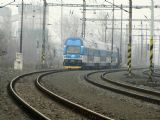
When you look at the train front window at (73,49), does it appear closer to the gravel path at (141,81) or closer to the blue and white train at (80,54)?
the blue and white train at (80,54)

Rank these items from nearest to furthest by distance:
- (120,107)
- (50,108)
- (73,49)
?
(50,108) < (120,107) < (73,49)

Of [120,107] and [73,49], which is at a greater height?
[73,49]

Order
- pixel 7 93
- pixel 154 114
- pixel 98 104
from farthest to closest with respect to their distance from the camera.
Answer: pixel 7 93, pixel 98 104, pixel 154 114

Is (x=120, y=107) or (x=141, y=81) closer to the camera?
(x=120, y=107)

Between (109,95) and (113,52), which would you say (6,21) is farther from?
(109,95)

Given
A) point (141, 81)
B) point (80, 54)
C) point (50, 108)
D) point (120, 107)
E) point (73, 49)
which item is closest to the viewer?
point (50, 108)

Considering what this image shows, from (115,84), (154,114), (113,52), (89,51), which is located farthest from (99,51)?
(154,114)

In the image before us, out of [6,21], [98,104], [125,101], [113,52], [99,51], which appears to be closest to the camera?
[98,104]

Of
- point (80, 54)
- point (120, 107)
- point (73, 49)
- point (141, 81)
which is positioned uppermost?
point (73, 49)

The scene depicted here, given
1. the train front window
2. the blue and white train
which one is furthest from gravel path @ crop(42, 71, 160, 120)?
the train front window

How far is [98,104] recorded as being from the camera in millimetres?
14148

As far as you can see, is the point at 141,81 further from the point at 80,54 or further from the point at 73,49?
the point at 73,49

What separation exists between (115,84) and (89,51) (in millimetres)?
21165

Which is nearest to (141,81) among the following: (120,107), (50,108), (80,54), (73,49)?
(120,107)
